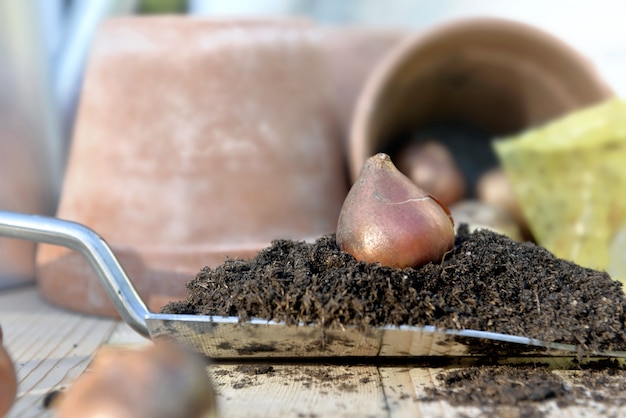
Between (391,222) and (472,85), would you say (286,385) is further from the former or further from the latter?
(472,85)

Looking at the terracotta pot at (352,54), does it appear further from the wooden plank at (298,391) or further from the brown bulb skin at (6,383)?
the brown bulb skin at (6,383)

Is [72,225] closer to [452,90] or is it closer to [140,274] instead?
[140,274]

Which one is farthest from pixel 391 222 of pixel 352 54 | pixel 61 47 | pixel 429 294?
pixel 61 47

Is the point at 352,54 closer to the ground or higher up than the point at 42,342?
higher up

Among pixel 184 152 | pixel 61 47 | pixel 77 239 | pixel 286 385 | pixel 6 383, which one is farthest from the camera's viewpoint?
pixel 61 47

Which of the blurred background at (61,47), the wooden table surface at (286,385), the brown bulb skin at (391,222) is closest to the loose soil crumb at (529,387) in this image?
the wooden table surface at (286,385)

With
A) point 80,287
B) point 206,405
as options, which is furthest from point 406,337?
point 80,287
